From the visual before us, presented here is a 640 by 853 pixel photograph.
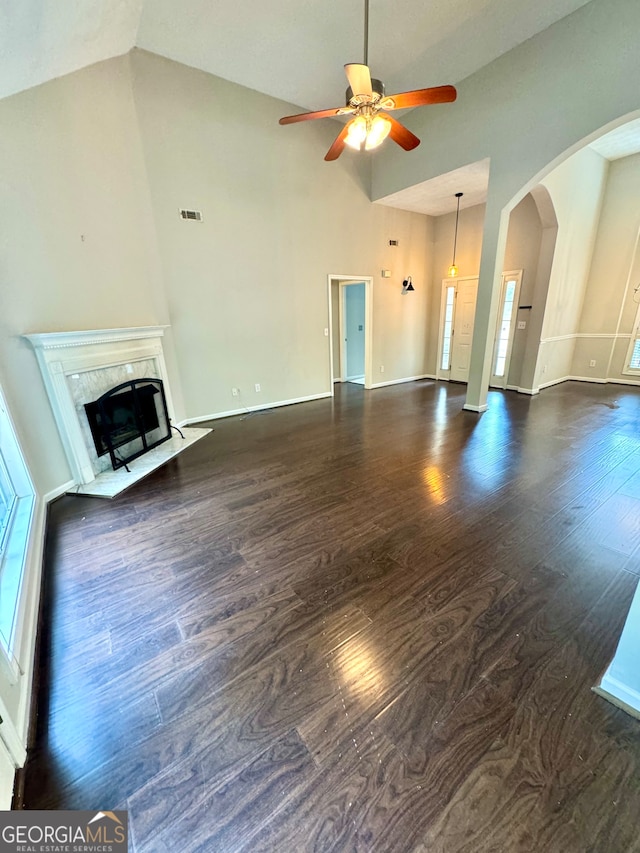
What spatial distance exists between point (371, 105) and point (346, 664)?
142 inches

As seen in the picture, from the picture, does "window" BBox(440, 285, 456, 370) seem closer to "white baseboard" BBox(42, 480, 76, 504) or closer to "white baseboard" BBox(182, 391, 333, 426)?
"white baseboard" BBox(182, 391, 333, 426)

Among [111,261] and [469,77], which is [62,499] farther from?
[469,77]

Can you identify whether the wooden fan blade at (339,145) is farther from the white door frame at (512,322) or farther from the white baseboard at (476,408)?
the white door frame at (512,322)

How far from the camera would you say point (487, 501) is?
8.66ft

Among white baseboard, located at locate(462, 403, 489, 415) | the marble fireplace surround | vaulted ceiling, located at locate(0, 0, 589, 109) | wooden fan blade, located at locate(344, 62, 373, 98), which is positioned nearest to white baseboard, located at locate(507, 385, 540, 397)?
white baseboard, located at locate(462, 403, 489, 415)

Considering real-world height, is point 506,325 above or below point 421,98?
below

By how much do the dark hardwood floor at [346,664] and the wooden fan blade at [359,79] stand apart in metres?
3.00

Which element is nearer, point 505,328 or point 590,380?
point 505,328

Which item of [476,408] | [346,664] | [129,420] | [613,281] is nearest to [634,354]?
[613,281]

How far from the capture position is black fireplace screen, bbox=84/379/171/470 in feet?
10.4

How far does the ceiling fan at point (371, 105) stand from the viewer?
227cm

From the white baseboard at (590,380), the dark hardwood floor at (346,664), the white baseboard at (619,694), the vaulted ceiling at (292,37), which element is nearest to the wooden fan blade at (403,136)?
the vaulted ceiling at (292,37)

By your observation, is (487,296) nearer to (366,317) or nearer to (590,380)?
(366,317)

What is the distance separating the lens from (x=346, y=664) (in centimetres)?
144
